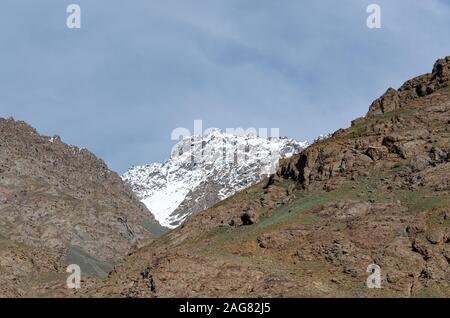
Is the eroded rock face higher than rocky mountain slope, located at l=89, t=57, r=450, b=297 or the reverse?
higher

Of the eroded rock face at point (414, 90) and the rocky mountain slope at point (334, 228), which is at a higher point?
the eroded rock face at point (414, 90)

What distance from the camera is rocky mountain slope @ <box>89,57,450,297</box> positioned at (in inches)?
1950

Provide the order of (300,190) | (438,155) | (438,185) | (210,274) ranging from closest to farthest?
1. (210,274)
2. (438,185)
3. (438,155)
4. (300,190)

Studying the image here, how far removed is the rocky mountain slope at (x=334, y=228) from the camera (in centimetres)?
4953

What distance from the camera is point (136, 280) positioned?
5431 centimetres

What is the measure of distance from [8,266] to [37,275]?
3640 mm

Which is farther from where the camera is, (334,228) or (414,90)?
(414,90)

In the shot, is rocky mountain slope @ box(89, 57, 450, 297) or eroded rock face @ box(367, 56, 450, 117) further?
eroded rock face @ box(367, 56, 450, 117)

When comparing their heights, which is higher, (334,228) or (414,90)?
(414,90)

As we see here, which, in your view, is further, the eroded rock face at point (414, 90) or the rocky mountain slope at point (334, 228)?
the eroded rock face at point (414, 90)

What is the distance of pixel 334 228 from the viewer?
5588 centimetres
